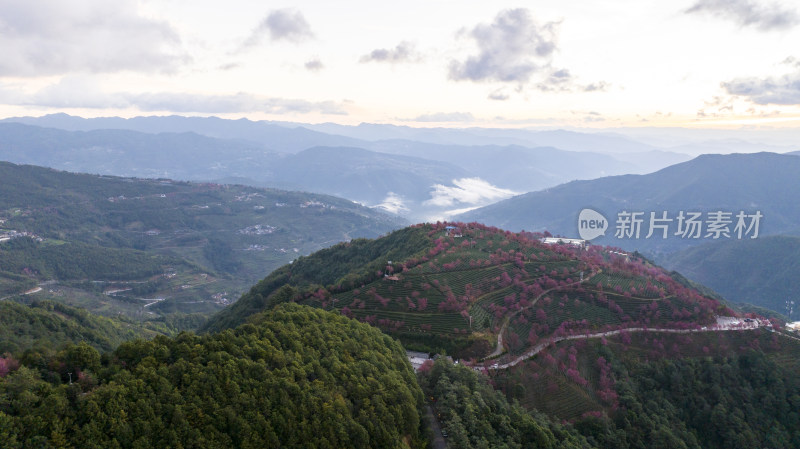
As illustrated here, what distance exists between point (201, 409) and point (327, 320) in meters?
15.2

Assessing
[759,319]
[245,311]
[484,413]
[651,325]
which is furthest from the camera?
[245,311]

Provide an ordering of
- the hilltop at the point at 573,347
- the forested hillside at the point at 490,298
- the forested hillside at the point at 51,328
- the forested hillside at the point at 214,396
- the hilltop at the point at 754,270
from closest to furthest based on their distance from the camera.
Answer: the forested hillside at the point at 214,396, the hilltop at the point at 573,347, the forested hillside at the point at 490,298, the forested hillside at the point at 51,328, the hilltop at the point at 754,270

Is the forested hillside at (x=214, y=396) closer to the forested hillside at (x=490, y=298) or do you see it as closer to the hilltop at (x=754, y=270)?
the forested hillside at (x=490, y=298)

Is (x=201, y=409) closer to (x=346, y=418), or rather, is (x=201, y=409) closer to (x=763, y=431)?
(x=346, y=418)

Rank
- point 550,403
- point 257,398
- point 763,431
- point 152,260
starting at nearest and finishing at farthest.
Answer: point 257,398 → point 550,403 → point 763,431 → point 152,260

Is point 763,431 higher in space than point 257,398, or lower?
lower

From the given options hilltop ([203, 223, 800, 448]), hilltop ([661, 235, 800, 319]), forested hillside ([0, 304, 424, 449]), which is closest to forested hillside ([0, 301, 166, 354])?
hilltop ([203, 223, 800, 448])

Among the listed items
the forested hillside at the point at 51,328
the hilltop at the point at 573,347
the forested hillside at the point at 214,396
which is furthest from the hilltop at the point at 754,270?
the forested hillside at the point at 51,328

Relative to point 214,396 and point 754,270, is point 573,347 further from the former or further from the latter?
point 754,270

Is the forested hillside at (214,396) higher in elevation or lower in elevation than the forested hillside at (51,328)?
higher

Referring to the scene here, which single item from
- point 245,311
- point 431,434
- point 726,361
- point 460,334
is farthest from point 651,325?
point 245,311

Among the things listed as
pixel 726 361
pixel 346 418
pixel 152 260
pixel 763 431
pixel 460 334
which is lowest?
pixel 152 260

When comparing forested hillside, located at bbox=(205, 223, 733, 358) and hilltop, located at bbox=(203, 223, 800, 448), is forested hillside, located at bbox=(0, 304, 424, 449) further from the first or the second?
forested hillside, located at bbox=(205, 223, 733, 358)

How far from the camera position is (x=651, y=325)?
176 ft
